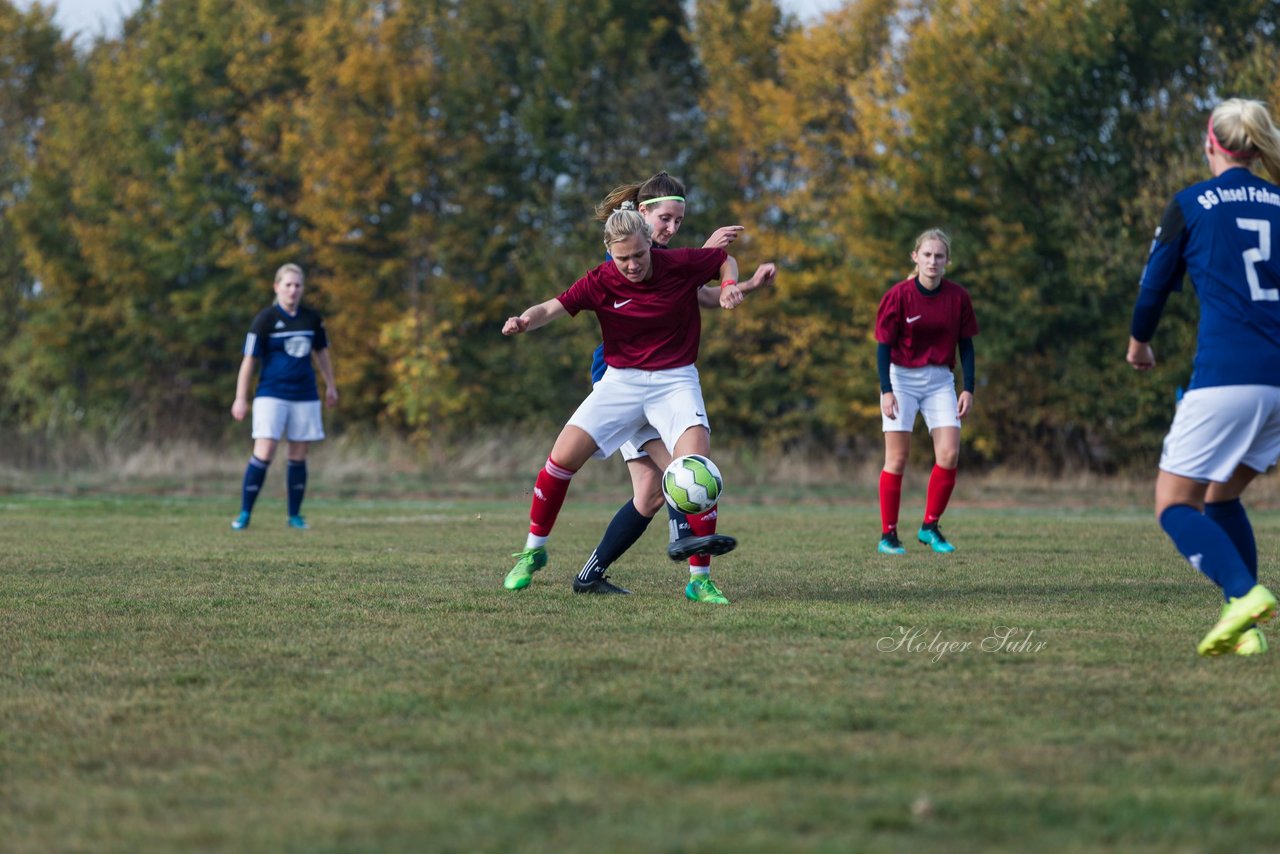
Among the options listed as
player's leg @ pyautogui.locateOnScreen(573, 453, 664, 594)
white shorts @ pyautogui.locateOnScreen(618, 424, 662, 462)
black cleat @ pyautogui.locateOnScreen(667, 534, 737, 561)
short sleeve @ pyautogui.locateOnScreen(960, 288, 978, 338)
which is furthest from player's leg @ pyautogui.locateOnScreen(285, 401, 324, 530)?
black cleat @ pyautogui.locateOnScreen(667, 534, 737, 561)

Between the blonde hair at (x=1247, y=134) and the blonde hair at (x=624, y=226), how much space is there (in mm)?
2668

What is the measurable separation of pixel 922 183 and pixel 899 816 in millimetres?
21729

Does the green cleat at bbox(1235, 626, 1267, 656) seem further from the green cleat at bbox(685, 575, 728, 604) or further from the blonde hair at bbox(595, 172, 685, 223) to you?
the blonde hair at bbox(595, 172, 685, 223)

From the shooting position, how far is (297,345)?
13.2 m

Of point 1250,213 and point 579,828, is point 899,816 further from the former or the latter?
point 1250,213

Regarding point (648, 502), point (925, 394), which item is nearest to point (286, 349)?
point (925, 394)

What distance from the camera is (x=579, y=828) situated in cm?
318

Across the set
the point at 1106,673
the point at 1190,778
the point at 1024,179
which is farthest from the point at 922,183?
the point at 1190,778

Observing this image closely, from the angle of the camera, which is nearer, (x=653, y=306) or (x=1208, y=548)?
(x=1208, y=548)

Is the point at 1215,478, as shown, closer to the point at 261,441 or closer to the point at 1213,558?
the point at 1213,558

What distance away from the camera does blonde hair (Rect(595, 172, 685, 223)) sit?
7930 mm

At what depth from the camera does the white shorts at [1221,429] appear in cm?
526

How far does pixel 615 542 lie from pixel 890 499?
3.53m

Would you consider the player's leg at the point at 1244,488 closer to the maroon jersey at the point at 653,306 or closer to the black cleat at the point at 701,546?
the black cleat at the point at 701,546
